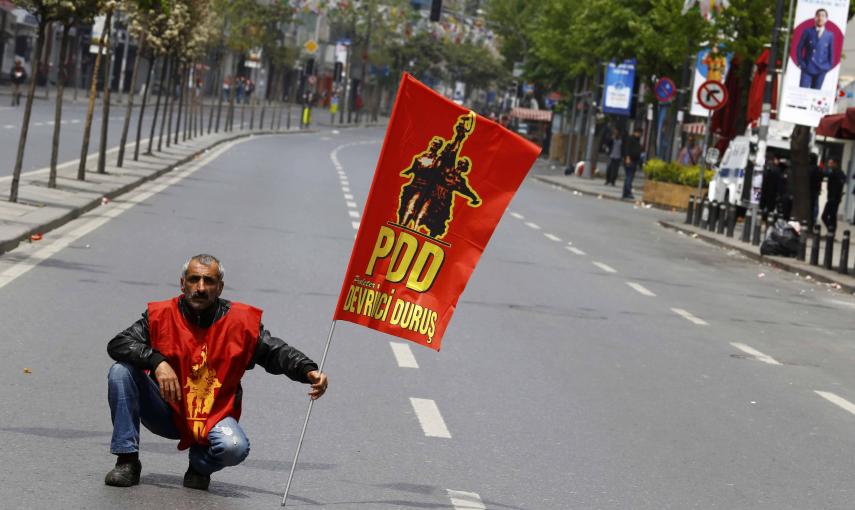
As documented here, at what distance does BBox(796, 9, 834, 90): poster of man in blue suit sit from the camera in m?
30.8

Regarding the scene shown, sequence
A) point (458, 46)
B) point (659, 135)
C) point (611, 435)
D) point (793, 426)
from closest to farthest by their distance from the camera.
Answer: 1. point (611, 435)
2. point (793, 426)
3. point (659, 135)
4. point (458, 46)

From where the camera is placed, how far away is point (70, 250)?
17.1 m

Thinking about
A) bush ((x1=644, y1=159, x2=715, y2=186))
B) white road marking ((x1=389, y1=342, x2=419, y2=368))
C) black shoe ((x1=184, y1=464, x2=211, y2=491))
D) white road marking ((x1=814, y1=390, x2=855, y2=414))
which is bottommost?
white road marking ((x1=389, y1=342, x2=419, y2=368))

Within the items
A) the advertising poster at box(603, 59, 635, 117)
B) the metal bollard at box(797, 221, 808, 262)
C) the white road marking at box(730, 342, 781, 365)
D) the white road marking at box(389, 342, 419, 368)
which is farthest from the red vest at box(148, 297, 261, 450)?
the advertising poster at box(603, 59, 635, 117)

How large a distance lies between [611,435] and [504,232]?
58.4 ft

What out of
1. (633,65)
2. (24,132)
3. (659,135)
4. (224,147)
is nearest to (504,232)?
(24,132)

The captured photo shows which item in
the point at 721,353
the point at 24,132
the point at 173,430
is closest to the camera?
the point at 173,430

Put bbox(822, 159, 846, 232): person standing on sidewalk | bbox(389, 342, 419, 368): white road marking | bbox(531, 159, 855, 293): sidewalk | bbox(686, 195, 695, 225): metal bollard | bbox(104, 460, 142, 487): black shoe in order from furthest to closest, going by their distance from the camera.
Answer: bbox(822, 159, 846, 232): person standing on sidewalk < bbox(686, 195, 695, 225): metal bollard < bbox(531, 159, 855, 293): sidewalk < bbox(389, 342, 419, 368): white road marking < bbox(104, 460, 142, 487): black shoe

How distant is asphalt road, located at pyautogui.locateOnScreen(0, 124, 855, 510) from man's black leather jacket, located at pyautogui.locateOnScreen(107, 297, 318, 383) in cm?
57

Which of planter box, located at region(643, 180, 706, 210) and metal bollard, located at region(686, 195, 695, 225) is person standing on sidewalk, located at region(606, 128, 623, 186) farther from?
metal bollard, located at region(686, 195, 695, 225)

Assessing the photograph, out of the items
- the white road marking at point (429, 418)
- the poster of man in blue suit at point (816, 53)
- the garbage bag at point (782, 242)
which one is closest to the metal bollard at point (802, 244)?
the garbage bag at point (782, 242)

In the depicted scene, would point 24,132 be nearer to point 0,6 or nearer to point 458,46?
point 0,6

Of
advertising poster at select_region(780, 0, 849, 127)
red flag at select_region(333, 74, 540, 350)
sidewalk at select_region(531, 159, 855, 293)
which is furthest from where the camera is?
advertising poster at select_region(780, 0, 849, 127)

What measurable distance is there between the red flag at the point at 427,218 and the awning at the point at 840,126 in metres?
31.4
